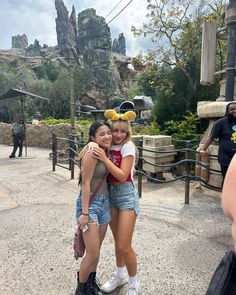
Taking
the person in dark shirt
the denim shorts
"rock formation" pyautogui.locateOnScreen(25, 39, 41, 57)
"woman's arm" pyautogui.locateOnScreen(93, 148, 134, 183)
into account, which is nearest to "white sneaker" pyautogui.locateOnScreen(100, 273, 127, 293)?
the denim shorts

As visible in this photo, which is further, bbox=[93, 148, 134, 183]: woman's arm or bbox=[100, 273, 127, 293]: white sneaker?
bbox=[100, 273, 127, 293]: white sneaker

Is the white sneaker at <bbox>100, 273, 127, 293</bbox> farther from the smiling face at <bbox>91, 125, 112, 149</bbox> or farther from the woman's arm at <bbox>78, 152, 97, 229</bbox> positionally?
the smiling face at <bbox>91, 125, 112, 149</bbox>

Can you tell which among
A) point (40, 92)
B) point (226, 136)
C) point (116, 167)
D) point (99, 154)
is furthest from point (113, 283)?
point (40, 92)

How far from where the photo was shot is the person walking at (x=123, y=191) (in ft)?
7.93

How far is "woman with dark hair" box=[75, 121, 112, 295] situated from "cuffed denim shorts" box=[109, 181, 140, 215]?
8cm

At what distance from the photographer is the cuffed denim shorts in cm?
247

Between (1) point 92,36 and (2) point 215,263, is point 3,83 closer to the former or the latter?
(1) point 92,36

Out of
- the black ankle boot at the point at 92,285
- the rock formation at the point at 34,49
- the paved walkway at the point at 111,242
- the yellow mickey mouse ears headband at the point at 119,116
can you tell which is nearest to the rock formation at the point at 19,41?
the rock formation at the point at 34,49

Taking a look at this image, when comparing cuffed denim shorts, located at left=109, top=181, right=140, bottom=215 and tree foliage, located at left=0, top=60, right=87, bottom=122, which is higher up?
tree foliage, located at left=0, top=60, right=87, bottom=122

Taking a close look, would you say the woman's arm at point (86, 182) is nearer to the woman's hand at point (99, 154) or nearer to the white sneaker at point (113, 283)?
the woman's hand at point (99, 154)

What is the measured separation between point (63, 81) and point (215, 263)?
29.2 meters

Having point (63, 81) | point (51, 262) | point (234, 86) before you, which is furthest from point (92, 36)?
point (51, 262)

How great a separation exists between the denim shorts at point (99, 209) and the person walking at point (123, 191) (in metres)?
0.09

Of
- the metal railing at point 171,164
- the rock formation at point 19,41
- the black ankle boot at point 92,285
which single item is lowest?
the black ankle boot at point 92,285
